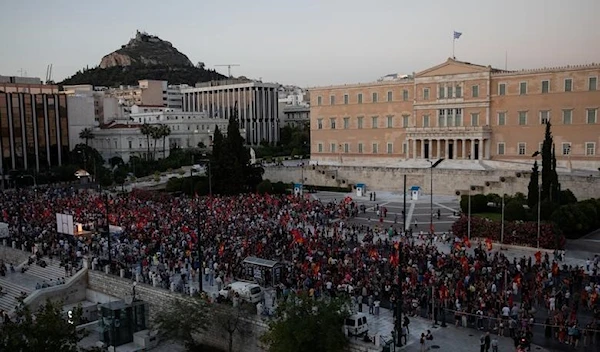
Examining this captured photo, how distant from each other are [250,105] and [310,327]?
10975 centimetres

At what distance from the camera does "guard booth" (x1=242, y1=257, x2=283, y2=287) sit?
25.5 m

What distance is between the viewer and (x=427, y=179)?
174ft

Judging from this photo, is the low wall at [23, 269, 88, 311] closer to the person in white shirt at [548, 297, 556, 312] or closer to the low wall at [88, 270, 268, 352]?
the low wall at [88, 270, 268, 352]

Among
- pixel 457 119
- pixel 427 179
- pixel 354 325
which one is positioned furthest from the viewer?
pixel 457 119

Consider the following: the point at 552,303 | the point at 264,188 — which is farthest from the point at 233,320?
the point at 264,188

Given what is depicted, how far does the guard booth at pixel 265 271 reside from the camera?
25453 mm

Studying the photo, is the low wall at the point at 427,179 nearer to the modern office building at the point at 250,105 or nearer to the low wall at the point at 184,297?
the low wall at the point at 184,297

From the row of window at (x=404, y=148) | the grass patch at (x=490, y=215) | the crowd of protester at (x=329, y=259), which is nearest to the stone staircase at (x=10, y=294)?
the crowd of protester at (x=329, y=259)

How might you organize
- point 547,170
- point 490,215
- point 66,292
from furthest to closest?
point 490,215
point 547,170
point 66,292

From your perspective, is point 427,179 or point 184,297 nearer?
point 184,297

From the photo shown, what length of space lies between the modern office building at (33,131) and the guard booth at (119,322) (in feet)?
174

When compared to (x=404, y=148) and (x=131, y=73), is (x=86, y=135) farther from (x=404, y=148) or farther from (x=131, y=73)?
(x=131, y=73)

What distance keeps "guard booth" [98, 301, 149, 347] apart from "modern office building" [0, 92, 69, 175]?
174 feet

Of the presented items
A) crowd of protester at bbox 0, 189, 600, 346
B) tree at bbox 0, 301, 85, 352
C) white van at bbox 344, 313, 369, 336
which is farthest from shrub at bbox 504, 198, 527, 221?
tree at bbox 0, 301, 85, 352
